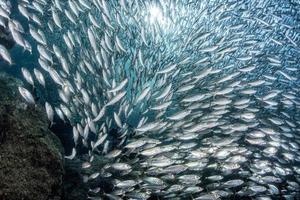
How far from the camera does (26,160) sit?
19.0 feet

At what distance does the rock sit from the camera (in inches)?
219

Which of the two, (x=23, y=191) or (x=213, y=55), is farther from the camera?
(x=213, y=55)

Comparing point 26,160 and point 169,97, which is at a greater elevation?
point 169,97

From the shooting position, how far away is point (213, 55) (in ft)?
36.1

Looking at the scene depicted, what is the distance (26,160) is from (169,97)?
168 inches

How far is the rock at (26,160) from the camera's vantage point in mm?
5555

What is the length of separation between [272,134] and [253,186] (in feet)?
5.63

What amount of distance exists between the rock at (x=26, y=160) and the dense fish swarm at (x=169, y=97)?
0.50 metres

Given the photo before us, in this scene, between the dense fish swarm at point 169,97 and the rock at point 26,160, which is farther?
the dense fish swarm at point 169,97

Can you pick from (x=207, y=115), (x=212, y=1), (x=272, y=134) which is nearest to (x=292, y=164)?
(x=272, y=134)

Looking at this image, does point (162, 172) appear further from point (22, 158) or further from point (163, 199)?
point (22, 158)

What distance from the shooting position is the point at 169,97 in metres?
8.74

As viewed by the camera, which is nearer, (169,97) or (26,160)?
(26,160)

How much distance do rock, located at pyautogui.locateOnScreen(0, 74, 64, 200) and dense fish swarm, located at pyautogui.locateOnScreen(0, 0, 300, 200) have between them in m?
0.50
